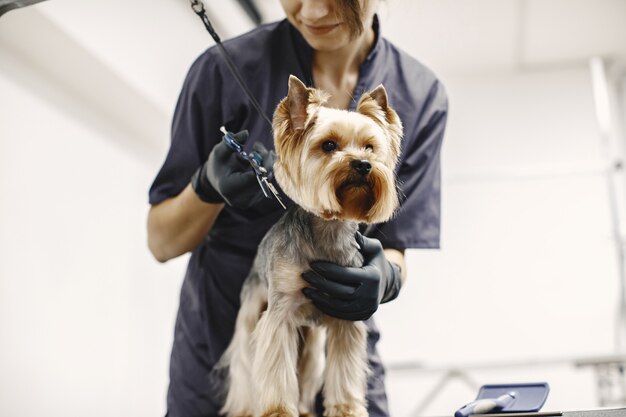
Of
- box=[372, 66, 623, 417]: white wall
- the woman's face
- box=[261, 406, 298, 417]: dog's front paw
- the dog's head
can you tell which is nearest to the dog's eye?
the dog's head

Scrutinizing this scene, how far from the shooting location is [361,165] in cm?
72

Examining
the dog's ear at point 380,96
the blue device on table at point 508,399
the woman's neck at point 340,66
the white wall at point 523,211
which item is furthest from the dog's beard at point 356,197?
the white wall at point 523,211

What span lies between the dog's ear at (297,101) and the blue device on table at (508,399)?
16.4 inches

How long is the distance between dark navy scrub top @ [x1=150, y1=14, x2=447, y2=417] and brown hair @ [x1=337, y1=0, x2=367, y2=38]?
0.07 meters

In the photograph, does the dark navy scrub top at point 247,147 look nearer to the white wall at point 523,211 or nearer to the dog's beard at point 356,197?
the dog's beard at point 356,197

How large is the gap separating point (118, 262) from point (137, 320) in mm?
246

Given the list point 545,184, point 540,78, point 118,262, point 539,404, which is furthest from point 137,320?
point 539,404

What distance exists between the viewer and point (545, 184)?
5.90 ft

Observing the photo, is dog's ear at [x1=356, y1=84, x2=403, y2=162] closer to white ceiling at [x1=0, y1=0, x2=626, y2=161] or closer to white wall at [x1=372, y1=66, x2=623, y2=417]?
white ceiling at [x1=0, y1=0, x2=626, y2=161]

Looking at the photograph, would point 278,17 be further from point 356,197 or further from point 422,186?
point 356,197

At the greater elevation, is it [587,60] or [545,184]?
[587,60]

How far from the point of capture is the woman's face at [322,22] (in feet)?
2.87

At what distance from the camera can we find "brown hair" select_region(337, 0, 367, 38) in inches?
33.9

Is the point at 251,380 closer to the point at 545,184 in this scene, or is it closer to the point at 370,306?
the point at 370,306
